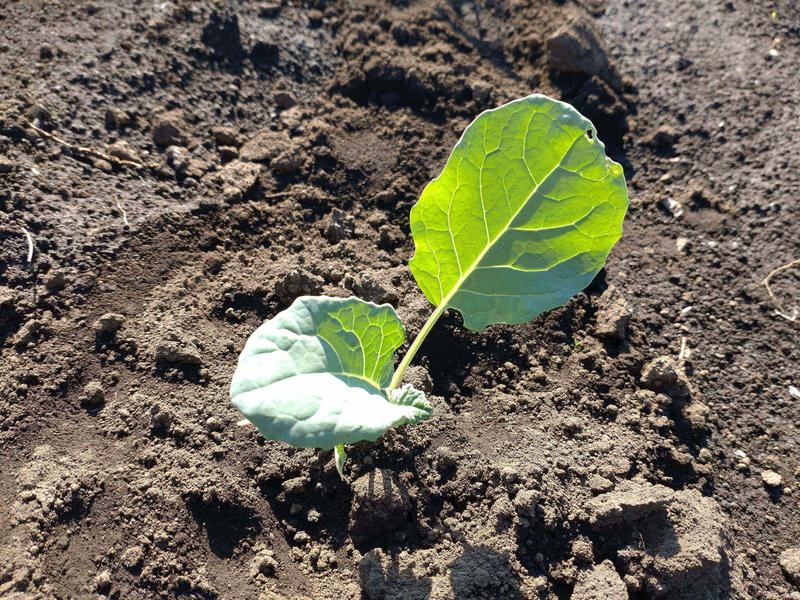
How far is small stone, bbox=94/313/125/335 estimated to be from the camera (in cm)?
208

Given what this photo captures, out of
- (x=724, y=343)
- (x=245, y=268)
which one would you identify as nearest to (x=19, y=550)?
(x=245, y=268)

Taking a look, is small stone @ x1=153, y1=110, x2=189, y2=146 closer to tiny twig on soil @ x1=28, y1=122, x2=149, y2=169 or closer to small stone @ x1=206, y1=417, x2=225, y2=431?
tiny twig on soil @ x1=28, y1=122, x2=149, y2=169

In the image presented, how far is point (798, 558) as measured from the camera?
1.93m

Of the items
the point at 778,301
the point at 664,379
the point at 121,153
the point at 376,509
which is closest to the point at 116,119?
the point at 121,153

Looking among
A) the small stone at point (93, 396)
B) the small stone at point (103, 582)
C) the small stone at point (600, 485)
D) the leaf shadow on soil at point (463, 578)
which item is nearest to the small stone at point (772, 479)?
the small stone at point (600, 485)

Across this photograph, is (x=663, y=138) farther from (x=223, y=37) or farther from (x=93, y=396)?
(x=93, y=396)

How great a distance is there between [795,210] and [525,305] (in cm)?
158

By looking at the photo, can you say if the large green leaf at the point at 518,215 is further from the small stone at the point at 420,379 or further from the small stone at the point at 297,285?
the small stone at the point at 297,285

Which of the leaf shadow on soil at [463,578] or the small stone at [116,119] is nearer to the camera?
the leaf shadow on soil at [463,578]

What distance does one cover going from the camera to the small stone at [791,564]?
191 centimetres

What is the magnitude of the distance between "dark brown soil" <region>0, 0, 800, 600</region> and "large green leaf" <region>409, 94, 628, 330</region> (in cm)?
30

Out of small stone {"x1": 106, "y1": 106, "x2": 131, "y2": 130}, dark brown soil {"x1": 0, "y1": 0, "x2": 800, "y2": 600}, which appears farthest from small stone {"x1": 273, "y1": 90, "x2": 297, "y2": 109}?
small stone {"x1": 106, "y1": 106, "x2": 131, "y2": 130}

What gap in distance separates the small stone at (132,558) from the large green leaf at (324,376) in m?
0.59

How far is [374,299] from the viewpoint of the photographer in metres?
2.21
